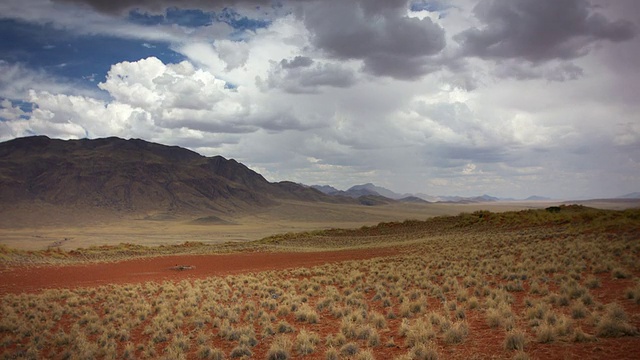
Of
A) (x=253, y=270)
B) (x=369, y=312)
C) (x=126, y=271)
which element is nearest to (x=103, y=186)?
(x=126, y=271)

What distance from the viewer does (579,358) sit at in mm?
7398

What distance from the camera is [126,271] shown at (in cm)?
3070

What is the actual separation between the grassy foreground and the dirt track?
13.1ft

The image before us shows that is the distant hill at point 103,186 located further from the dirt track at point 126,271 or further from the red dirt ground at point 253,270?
the red dirt ground at point 253,270

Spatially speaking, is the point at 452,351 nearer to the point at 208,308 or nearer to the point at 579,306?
the point at 579,306

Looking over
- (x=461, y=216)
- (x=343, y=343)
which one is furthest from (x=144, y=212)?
(x=343, y=343)

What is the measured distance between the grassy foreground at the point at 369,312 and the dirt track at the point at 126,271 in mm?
3985

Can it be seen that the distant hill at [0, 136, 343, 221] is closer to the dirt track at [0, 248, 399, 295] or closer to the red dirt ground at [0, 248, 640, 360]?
the dirt track at [0, 248, 399, 295]

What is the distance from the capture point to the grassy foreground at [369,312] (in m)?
9.30

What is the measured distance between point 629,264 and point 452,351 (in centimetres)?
1176

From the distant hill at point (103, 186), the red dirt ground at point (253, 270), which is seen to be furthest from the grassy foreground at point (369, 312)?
the distant hill at point (103, 186)

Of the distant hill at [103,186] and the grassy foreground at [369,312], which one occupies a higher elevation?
the distant hill at [103,186]

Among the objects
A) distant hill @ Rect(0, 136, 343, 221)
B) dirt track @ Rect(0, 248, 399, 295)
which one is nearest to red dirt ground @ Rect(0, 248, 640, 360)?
dirt track @ Rect(0, 248, 399, 295)

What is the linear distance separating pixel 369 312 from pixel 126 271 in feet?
78.4
